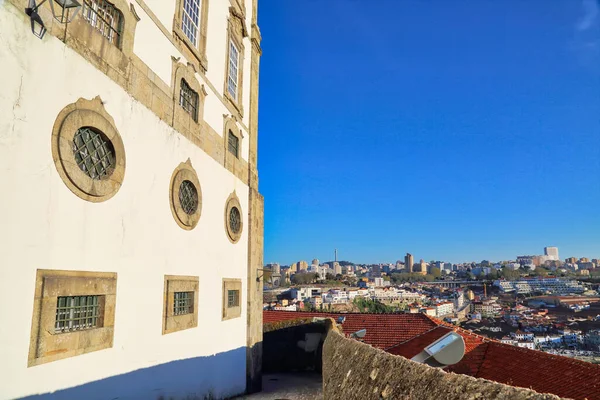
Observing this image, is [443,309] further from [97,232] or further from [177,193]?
[97,232]

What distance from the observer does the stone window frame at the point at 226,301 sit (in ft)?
33.3

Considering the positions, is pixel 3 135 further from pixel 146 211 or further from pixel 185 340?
pixel 185 340

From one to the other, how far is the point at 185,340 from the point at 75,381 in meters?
3.02

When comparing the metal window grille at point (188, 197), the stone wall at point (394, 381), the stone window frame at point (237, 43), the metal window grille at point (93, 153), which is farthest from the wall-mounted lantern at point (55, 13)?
the stone window frame at point (237, 43)

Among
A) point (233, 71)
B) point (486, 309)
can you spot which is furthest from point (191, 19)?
point (486, 309)

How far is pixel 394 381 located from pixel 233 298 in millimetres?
7308

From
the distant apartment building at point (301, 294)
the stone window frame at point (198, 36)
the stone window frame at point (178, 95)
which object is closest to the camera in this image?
the stone window frame at point (178, 95)

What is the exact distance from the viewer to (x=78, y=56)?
18.3 ft

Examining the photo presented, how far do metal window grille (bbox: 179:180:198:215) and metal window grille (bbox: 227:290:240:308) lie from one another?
9.03 feet

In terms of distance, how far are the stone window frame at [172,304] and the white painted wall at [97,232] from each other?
4.9 inches

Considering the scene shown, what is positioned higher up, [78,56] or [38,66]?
[78,56]

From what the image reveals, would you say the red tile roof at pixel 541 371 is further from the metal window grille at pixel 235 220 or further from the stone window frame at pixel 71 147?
the stone window frame at pixel 71 147

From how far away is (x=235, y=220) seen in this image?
1139 cm

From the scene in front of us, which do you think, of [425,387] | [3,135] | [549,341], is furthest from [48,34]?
[549,341]
